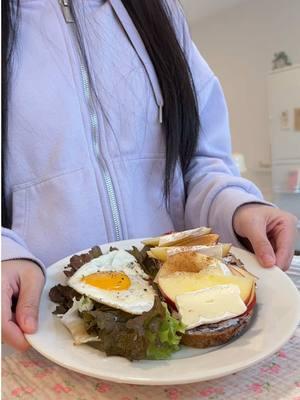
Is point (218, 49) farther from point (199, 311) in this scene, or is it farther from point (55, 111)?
point (199, 311)

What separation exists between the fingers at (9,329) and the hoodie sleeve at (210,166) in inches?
14.3

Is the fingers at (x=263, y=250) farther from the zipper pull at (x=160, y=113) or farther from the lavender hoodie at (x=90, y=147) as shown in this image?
the zipper pull at (x=160, y=113)

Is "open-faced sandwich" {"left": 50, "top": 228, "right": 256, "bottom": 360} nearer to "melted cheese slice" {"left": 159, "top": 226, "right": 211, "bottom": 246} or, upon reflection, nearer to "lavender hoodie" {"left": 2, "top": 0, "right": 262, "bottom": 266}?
"melted cheese slice" {"left": 159, "top": 226, "right": 211, "bottom": 246}

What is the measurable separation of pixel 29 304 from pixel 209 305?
191 millimetres

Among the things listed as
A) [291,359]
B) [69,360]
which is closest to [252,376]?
[291,359]

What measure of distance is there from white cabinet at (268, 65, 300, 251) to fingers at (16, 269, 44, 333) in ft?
10.6

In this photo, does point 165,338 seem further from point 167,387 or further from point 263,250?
point 263,250

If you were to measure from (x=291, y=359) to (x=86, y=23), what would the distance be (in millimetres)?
605

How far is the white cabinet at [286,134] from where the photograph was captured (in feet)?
11.0

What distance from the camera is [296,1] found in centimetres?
374

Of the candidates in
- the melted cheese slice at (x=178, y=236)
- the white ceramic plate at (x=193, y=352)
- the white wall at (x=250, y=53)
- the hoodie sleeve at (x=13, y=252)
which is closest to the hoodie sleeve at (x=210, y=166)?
the melted cheese slice at (x=178, y=236)

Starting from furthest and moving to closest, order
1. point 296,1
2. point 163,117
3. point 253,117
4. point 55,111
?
point 253,117 < point 296,1 < point 163,117 < point 55,111

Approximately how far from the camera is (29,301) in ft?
1.53

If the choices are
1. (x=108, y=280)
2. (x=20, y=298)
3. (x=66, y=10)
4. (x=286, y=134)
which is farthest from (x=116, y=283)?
(x=286, y=134)
